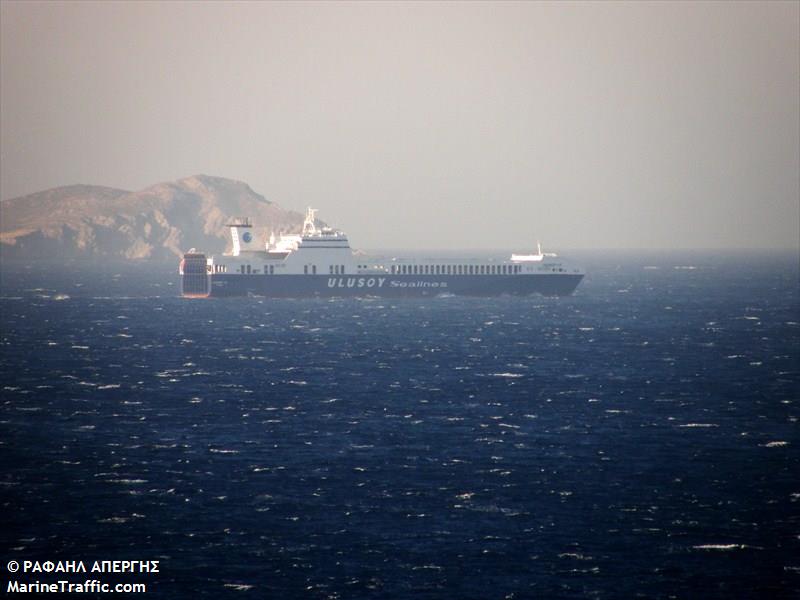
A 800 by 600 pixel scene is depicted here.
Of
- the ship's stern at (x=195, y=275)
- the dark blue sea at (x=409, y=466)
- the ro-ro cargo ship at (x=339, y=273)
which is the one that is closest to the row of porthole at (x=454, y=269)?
the ro-ro cargo ship at (x=339, y=273)

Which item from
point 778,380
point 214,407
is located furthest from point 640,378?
point 214,407

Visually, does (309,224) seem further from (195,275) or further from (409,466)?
(409,466)

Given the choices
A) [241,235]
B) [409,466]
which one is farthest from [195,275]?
[409,466]

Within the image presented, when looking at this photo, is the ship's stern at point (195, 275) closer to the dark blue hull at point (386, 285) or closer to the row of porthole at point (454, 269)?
the dark blue hull at point (386, 285)

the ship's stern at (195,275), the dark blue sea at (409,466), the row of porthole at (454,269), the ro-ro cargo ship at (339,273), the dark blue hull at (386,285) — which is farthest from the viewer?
the row of porthole at (454,269)

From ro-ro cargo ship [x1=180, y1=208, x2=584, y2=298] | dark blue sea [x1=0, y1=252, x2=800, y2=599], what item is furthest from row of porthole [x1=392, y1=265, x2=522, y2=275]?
dark blue sea [x1=0, y1=252, x2=800, y2=599]

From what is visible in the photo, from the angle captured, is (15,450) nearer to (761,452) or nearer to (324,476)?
(324,476)
